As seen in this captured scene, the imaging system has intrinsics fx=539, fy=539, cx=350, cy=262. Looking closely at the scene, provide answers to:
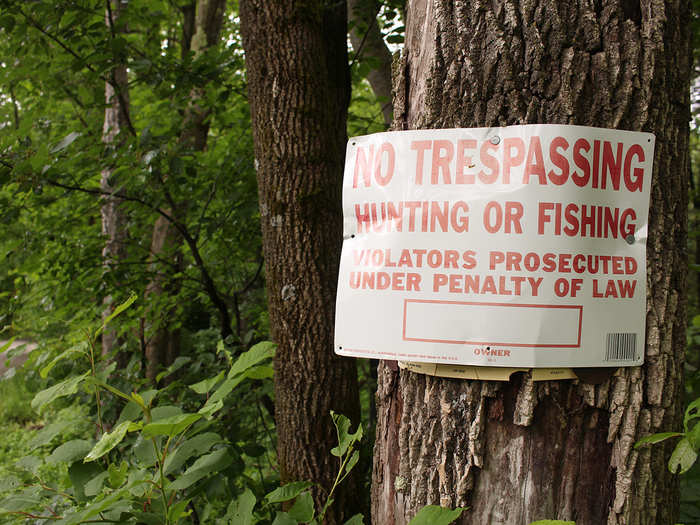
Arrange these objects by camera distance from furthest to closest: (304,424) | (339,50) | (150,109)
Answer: (150,109) < (339,50) < (304,424)

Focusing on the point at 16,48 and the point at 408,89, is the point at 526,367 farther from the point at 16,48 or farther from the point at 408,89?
the point at 16,48

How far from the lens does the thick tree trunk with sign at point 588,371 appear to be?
1.09 meters

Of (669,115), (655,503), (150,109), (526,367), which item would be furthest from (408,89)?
(150,109)

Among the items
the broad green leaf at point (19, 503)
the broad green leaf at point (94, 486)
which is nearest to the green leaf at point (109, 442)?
the broad green leaf at point (94, 486)

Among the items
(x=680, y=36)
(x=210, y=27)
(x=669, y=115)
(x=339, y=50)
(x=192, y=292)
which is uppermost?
(x=210, y=27)

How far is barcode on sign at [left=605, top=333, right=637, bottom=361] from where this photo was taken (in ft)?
3.62

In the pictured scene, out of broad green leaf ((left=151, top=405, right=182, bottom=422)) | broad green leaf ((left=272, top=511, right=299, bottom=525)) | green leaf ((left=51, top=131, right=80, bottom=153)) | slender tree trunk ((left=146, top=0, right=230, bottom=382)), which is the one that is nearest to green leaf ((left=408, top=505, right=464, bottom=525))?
broad green leaf ((left=272, top=511, right=299, bottom=525))

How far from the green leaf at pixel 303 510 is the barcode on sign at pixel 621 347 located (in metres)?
0.77

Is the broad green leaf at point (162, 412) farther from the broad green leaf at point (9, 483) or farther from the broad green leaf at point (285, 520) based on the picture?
the broad green leaf at point (9, 483)

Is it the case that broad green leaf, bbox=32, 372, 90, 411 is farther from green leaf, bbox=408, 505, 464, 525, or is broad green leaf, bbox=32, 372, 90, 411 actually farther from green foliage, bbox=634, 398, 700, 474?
green foliage, bbox=634, 398, 700, 474

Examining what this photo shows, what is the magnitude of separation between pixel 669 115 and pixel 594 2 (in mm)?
289

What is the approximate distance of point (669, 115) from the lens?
115 cm

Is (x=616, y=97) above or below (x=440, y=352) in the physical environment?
above

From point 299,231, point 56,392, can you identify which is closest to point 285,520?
point 56,392
